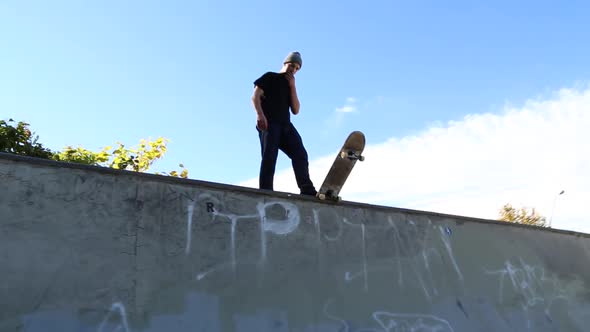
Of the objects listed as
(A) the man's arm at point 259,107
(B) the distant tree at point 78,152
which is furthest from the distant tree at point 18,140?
(A) the man's arm at point 259,107

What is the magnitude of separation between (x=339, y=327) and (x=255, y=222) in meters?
1.03

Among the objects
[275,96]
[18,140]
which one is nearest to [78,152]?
[18,140]

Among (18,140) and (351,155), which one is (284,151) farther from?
(18,140)

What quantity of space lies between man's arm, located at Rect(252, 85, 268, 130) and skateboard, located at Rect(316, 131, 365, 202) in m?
0.74

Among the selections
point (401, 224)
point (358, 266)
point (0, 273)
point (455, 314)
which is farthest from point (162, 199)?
point (455, 314)

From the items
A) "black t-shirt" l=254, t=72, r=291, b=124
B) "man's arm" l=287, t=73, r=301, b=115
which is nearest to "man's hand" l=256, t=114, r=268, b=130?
"black t-shirt" l=254, t=72, r=291, b=124

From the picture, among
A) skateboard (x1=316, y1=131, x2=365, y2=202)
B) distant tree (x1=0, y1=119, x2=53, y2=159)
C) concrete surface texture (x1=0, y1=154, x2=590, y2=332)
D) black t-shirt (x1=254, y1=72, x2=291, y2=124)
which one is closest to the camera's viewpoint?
concrete surface texture (x1=0, y1=154, x2=590, y2=332)

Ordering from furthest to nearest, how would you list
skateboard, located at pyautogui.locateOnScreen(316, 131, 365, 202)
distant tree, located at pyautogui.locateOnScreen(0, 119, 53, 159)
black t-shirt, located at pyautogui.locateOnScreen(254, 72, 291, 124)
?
distant tree, located at pyautogui.locateOnScreen(0, 119, 53, 159) < black t-shirt, located at pyautogui.locateOnScreen(254, 72, 291, 124) < skateboard, located at pyautogui.locateOnScreen(316, 131, 365, 202)

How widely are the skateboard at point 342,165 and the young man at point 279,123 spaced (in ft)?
0.80

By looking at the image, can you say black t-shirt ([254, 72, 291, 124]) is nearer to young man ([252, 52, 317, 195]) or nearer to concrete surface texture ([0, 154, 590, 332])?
young man ([252, 52, 317, 195])

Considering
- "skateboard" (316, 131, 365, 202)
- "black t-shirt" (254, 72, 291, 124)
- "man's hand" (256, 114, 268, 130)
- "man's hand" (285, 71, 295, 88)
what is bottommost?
"skateboard" (316, 131, 365, 202)

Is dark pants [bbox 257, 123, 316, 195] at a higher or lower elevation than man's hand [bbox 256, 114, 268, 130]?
lower

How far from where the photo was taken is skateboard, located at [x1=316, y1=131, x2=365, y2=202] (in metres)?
4.32

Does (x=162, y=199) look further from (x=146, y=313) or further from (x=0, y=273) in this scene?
(x=0, y=273)
